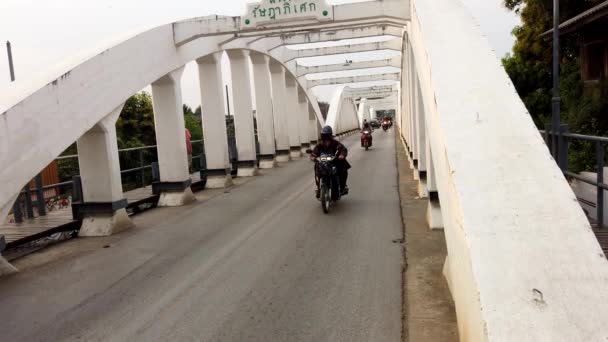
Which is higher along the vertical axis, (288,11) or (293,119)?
(288,11)

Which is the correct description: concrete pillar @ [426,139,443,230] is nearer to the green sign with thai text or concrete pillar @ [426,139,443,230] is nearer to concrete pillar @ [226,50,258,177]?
the green sign with thai text

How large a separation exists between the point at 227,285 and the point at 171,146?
6374mm

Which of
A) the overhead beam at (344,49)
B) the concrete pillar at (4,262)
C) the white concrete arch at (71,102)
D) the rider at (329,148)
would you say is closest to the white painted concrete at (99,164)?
the white concrete arch at (71,102)

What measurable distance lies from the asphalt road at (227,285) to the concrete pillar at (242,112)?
23.3 feet

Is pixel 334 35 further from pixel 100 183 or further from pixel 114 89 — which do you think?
pixel 100 183

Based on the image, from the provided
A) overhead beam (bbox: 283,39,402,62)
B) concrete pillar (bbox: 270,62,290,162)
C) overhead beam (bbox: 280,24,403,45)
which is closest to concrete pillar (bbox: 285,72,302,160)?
concrete pillar (bbox: 270,62,290,162)

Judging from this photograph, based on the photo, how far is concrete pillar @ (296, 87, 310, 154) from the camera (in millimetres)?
25297

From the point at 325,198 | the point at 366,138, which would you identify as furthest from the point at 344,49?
the point at 325,198

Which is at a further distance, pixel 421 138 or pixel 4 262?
pixel 421 138

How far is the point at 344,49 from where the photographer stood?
21531 millimetres

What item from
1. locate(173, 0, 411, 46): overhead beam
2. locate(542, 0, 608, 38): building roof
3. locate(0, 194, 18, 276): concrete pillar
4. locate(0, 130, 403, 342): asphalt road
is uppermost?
locate(173, 0, 411, 46): overhead beam

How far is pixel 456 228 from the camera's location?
347cm

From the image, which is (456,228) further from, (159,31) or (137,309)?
(159,31)

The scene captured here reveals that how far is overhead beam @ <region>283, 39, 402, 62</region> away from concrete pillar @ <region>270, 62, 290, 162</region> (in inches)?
23.2
